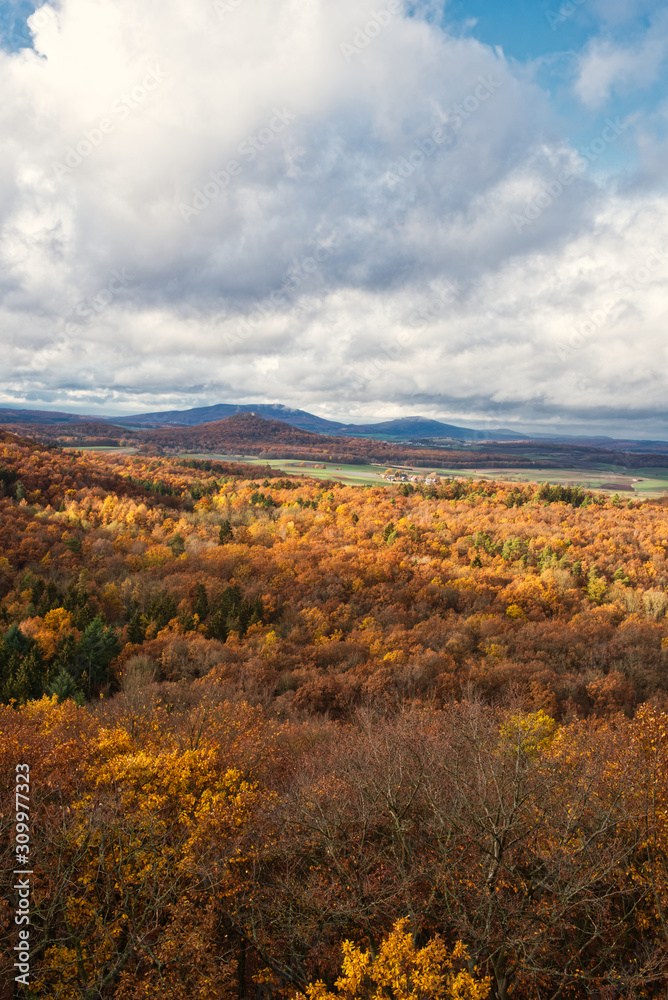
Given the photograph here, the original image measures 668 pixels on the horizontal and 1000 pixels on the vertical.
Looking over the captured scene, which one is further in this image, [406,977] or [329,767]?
[329,767]

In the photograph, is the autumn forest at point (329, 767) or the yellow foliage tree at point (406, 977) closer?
the yellow foliage tree at point (406, 977)

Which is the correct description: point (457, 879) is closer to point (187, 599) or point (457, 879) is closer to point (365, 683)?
point (365, 683)

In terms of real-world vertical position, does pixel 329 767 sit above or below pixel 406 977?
below

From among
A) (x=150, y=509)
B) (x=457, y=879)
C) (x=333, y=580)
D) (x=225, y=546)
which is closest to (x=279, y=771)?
(x=457, y=879)
